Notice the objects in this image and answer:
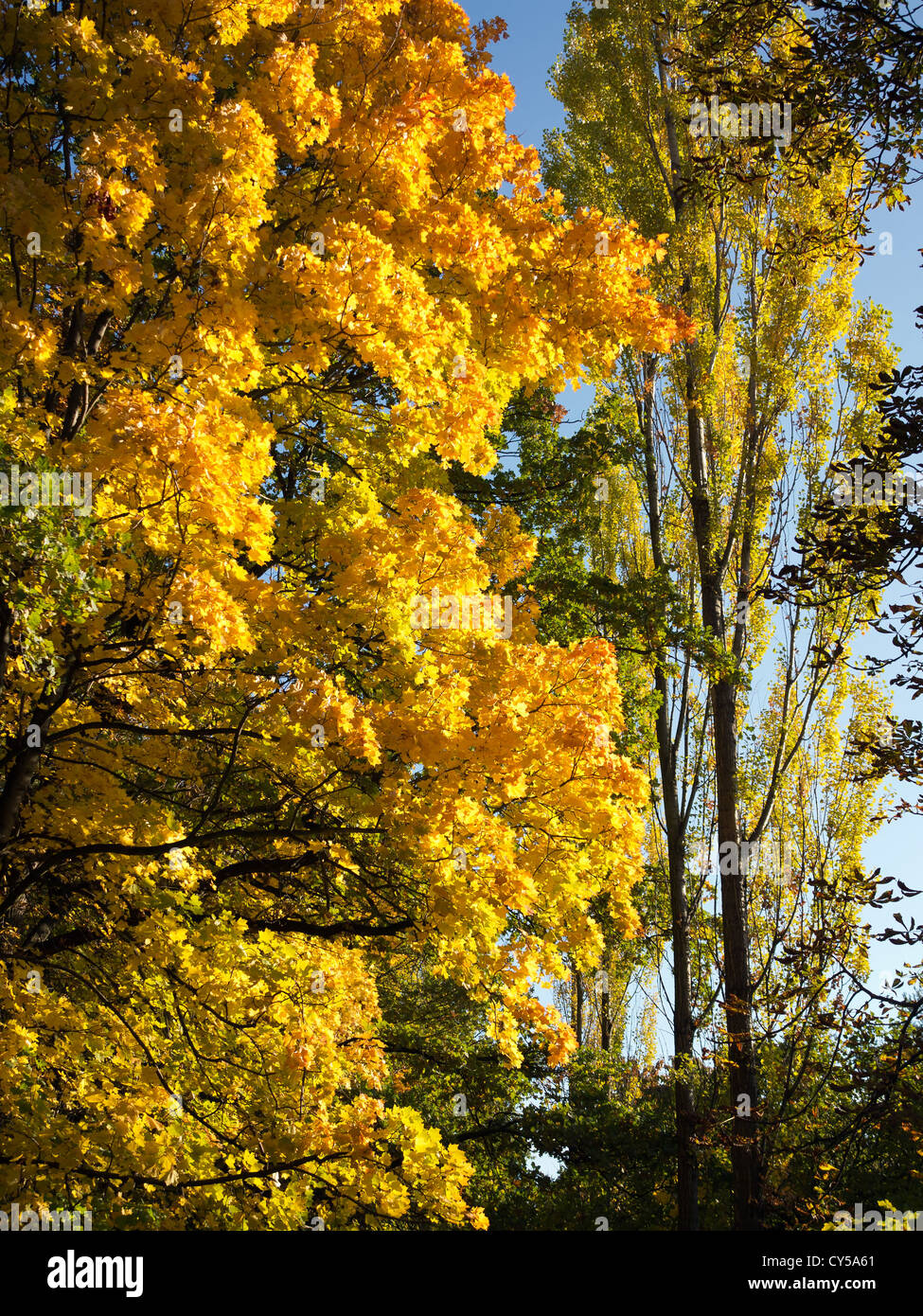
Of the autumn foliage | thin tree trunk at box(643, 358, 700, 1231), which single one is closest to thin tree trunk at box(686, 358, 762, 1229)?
thin tree trunk at box(643, 358, 700, 1231)

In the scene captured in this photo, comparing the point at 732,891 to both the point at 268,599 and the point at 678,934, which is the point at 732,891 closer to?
the point at 678,934

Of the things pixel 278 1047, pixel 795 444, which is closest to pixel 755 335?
pixel 795 444

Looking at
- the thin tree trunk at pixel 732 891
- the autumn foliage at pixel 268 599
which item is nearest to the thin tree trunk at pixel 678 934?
the thin tree trunk at pixel 732 891

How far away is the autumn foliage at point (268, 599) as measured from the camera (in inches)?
172

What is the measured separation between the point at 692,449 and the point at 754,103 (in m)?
6.66

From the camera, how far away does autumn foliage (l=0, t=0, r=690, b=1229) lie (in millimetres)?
4379

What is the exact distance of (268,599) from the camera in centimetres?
492

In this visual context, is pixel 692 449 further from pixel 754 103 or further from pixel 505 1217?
pixel 505 1217

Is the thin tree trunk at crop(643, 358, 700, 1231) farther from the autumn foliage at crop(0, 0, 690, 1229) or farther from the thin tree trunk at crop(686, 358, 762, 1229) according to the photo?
the autumn foliage at crop(0, 0, 690, 1229)

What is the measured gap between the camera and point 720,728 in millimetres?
10305

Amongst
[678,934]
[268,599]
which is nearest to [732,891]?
[678,934]

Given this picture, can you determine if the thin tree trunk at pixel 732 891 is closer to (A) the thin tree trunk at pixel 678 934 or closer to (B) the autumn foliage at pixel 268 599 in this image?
(A) the thin tree trunk at pixel 678 934

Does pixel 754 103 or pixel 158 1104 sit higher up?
pixel 754 103

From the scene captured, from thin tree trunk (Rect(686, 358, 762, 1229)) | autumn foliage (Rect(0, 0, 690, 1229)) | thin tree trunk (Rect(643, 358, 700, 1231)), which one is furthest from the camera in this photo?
thin tree trunk (Rect(643, 358, 700, 1231))
